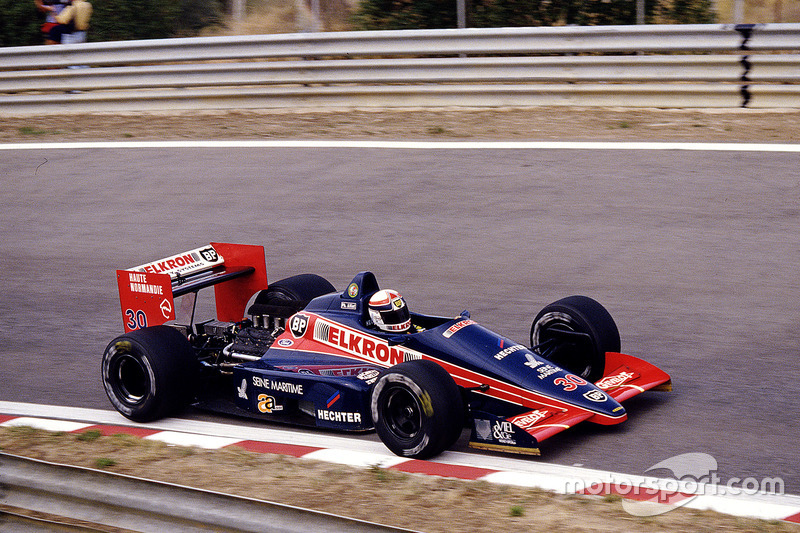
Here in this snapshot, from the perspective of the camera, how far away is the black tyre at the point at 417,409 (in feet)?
18.9

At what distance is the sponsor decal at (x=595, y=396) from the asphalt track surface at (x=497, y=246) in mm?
227

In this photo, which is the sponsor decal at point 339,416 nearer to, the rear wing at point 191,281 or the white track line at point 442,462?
the white track line at point 442,462

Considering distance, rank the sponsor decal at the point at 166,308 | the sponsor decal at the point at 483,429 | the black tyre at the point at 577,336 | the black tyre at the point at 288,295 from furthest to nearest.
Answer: the black tyre at the point at 288,295 → the sponsor decal at the point at 166,308 → the black tyre at the point at 577,336 → the sponsor decal at the point at 483,429

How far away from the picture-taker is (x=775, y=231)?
383 inches

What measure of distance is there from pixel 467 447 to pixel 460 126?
7799 millimetres

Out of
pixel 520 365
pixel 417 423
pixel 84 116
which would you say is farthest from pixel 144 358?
pixel 84 116

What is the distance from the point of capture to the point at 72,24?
16.0 metres

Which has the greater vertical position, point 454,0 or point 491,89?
point 454,0

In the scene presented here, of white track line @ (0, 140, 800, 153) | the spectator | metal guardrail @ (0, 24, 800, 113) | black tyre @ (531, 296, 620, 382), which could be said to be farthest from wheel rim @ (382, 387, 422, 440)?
the spectator

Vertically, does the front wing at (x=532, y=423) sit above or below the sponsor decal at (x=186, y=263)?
below

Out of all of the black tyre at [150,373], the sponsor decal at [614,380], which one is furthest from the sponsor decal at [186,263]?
the sponsor decal at [614,380]

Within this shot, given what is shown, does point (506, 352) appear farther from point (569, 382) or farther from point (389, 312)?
point (389, 312)

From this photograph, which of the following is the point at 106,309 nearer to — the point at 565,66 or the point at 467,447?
the point at 467,447

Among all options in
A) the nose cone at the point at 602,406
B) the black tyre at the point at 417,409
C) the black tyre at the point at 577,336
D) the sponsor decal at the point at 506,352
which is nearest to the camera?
the black tyre at the point at 417,409
